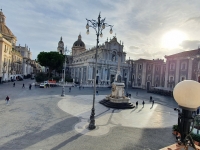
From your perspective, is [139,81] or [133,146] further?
[139,81]

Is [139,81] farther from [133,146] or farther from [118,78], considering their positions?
[133,146]

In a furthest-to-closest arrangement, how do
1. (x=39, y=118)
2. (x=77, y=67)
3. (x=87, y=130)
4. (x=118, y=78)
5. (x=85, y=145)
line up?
(x=77, y=67) < (x=118, y=78) < (x=39, y=118) < (x=87, y=130) < (x=85, y=145)

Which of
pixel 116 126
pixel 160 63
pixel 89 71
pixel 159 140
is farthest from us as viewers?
pixel 89 71

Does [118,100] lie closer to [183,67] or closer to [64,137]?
[64,137]

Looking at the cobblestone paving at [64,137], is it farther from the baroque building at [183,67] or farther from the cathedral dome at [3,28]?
the cathedral dome at [3,28]

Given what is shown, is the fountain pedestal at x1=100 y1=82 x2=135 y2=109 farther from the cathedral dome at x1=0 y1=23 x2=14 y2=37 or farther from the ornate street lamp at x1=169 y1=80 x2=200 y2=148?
the cathedral dome at x1=0 y1=23 x2=14 y2=37

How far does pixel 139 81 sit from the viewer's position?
51438mm

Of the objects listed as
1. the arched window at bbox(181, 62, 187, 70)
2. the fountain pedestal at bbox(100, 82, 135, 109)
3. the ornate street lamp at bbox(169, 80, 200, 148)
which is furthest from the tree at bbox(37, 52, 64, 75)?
the ornate street lamp at bbox(169, 80, 200, 148)

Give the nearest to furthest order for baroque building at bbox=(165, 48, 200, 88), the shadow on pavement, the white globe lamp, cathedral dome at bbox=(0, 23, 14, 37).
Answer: the white globe lamp < the shadow on pavement < baroque building at bbox=(165, 48, 200, 88) < cathedral dome at bbox=(0, 23, 14, 37)

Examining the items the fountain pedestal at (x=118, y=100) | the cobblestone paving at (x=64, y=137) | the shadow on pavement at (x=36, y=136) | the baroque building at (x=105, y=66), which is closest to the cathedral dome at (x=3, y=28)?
the baroque building at (x=105, y=66)

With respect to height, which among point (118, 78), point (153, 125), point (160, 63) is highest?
point (160, 63)

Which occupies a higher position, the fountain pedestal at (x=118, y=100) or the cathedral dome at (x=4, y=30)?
the cathedral dome at (x=4, y=30)

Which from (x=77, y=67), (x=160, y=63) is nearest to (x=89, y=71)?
(x=77, y=67)

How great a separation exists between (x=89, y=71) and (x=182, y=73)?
2603 centimetres
